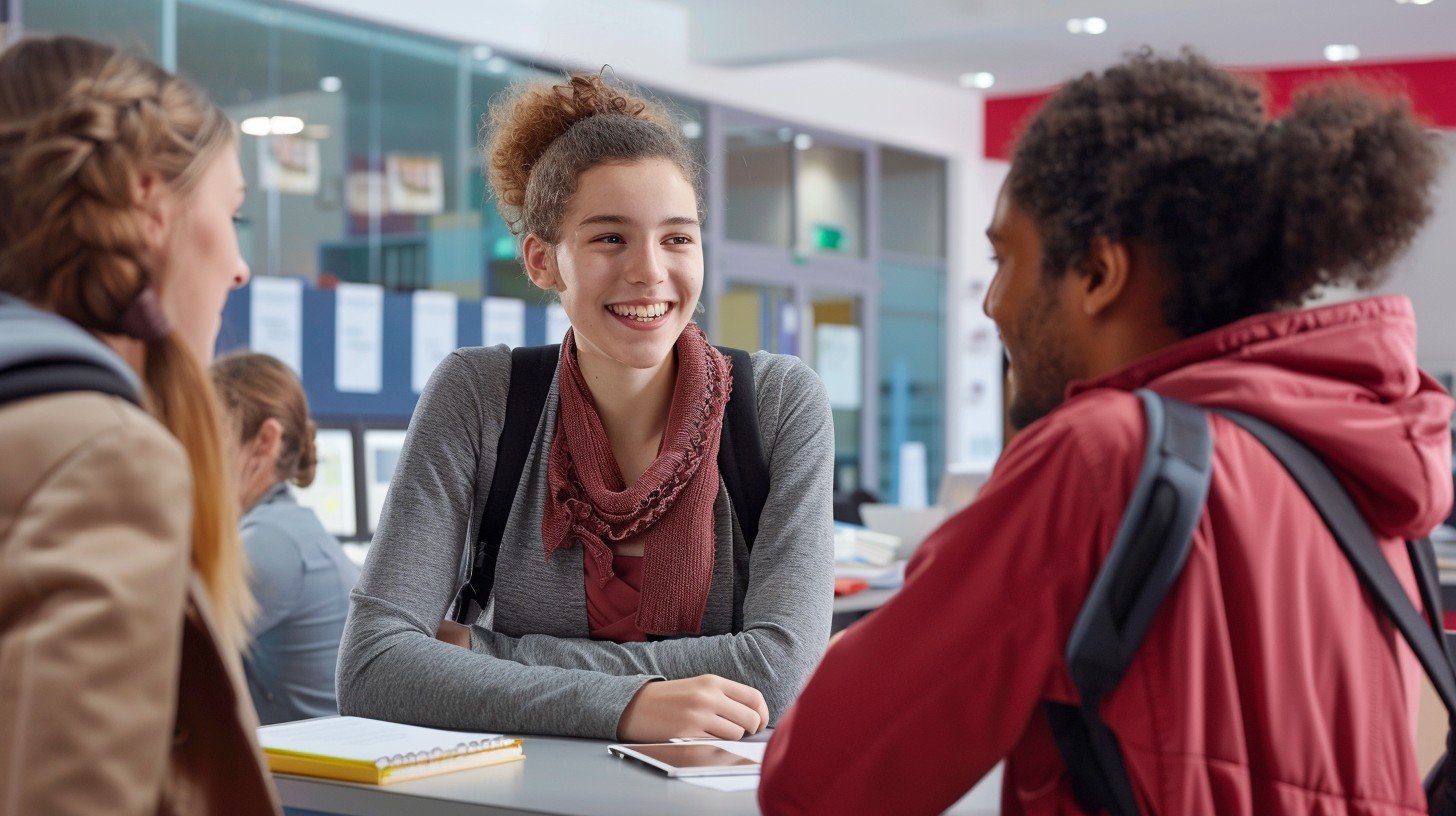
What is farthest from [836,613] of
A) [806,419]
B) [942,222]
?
[942,222]

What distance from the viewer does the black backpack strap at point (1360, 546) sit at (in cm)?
111

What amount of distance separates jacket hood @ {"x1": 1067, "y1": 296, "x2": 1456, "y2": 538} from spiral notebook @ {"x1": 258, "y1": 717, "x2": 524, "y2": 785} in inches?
27.6

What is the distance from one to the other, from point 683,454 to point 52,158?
3.43 ft

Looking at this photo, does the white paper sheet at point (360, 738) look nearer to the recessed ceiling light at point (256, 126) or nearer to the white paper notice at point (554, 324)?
the white paper notice at point (554, 324)

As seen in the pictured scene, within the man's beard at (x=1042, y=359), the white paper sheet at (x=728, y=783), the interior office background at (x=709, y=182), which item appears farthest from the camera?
the interior office background at (x=709, y=182)

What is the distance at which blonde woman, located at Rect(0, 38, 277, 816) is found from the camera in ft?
3.03

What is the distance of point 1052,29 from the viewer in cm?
870

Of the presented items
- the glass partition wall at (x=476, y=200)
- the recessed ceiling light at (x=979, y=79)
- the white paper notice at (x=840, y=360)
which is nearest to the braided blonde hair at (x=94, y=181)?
the glass partition wall at (x=476, y=200)

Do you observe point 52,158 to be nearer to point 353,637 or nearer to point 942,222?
point 353,637

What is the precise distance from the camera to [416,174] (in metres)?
7.81

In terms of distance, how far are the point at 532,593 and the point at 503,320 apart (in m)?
4.69

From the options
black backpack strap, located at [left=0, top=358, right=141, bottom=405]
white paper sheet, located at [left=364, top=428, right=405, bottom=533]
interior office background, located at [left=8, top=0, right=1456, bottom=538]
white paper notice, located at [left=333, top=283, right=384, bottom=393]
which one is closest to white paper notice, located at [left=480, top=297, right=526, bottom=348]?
interior office background, located at [left=8, top=0, right=1456, bottom=538]

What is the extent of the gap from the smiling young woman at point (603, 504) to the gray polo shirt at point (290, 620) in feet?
3.18

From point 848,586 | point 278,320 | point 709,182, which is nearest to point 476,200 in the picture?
point 709,182
